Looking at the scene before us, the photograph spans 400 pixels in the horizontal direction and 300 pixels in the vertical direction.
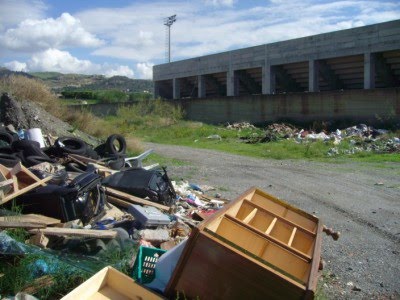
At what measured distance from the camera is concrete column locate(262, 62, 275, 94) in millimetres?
37469

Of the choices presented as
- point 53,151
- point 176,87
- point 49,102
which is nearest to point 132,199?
point 53,151

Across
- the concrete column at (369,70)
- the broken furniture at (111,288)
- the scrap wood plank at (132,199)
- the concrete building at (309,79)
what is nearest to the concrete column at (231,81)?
the concrete building at (309,79)

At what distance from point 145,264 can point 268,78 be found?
33848mm

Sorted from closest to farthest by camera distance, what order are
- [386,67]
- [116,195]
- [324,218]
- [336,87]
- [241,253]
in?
[241,253] < [116,195] < [324,218] < [386,67] < [336,87]

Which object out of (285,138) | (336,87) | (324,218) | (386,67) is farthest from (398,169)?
(336,87)

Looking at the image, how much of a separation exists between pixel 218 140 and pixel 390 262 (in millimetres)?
17954

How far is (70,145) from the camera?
11.7 m

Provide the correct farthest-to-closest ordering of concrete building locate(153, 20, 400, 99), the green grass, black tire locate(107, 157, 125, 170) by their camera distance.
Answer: concrete building locate(153, 20, 400, 99) < the green grass < black tire locate(107, 157, 125, 170)

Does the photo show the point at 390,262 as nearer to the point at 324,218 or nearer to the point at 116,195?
the point at 324,218

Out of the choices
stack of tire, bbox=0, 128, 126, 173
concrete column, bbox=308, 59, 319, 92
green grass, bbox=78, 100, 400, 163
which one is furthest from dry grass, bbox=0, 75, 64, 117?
concrete column, bbox=308, 59, 319, 92

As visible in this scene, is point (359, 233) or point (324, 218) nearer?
point (359, 233)

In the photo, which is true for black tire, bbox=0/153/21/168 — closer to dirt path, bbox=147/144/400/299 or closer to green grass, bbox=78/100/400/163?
dirt path, bbox=147/144/400/299

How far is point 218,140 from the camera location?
2411 cm

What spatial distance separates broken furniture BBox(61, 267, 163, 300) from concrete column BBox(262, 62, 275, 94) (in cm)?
3429
